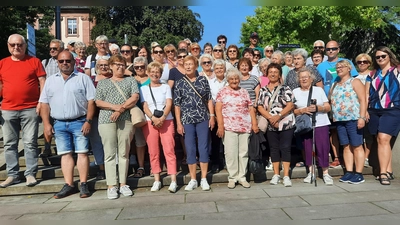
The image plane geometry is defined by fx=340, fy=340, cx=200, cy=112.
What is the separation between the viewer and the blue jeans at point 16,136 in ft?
17.4

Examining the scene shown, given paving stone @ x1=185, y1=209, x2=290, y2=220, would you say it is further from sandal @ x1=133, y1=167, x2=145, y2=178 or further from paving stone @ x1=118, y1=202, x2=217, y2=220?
sandal @ x1=133, y1=167, x2=145, y2=178

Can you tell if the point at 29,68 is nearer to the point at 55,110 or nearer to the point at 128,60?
the point at 55,110

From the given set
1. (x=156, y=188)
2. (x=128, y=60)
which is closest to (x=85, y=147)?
(x=156, y=188)

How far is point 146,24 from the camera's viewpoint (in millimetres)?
40812

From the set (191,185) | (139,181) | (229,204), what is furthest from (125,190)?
(229,204)

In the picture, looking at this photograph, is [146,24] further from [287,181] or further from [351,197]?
[351,197]

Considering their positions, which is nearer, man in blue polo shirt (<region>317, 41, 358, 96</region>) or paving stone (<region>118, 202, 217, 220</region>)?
paving stone (<region>118, 202, 217, 220</region>)

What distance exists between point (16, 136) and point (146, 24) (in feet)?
122

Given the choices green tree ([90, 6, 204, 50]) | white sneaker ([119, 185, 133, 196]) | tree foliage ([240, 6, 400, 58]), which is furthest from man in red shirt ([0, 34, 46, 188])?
green tree ([90, 6, 204, 50])

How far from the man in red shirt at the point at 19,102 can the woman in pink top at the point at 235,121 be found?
283 centimetres

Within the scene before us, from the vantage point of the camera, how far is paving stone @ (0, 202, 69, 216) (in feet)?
14.8

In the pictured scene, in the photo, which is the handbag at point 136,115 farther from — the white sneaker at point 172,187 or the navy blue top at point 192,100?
the white sneaker at point 172,187

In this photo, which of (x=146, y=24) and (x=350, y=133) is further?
(x=146, y=24)

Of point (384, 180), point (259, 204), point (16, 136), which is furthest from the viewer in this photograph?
point (16, 136)
